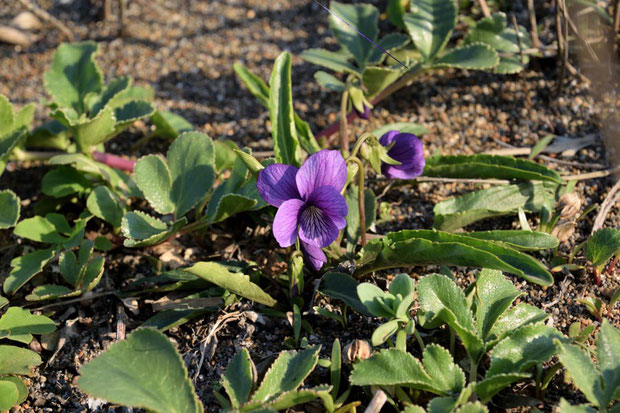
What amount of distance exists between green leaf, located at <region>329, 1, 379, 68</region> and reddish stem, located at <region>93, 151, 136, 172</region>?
0.84 meters

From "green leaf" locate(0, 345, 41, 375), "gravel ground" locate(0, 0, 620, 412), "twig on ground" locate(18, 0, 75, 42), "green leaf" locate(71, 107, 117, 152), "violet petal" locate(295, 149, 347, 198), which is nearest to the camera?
"violet petal" locate(295, 149, 347, 198)

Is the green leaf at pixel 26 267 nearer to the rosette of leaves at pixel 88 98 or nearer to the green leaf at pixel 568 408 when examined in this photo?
the rosette of leaves at pixel 88 98

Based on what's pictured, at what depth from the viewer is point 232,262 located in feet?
5.92

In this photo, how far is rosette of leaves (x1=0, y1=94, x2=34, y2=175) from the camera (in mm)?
2023

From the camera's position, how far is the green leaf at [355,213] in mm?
1828

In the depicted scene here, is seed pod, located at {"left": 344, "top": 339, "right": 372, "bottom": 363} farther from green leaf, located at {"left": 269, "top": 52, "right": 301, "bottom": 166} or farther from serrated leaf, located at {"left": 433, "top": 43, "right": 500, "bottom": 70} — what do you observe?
serrated leaf, located at {"left": 433, "top": 43, "right": 500, "bottom": 70}

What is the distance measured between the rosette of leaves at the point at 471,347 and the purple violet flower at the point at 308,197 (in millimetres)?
260

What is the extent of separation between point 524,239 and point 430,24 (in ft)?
3.03

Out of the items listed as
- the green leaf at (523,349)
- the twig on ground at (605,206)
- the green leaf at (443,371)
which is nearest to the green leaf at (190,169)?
the green leaf at (443,371)

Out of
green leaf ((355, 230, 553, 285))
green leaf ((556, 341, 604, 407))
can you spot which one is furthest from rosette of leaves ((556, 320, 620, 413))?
green leaf ((355, 230, 553, 285))

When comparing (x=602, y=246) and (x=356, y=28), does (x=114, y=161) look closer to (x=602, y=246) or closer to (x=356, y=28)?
(x=356, y=28)

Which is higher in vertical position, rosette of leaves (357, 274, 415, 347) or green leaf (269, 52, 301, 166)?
green leaf (269, 52, 301, 166)

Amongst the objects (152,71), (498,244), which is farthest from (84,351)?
(152,71)

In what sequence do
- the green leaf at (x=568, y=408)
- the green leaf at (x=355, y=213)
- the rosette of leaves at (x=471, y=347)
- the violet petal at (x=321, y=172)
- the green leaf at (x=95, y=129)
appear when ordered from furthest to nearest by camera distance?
the green leaf at (x=95, y=129) → the green leaf at (x=355, y=213) → the violet petal at (x=321, y=172) → the rosette of leaves at (x=471, y=347) → the green leaf at (x=568, y=408)
